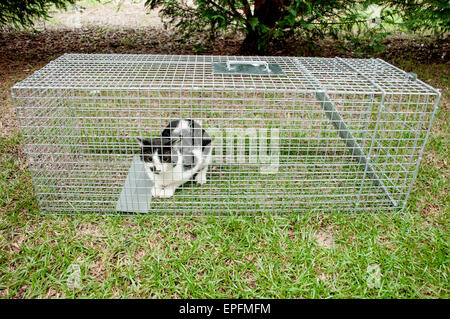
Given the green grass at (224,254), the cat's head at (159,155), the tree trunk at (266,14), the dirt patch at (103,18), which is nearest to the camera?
the green grass at (224,254)

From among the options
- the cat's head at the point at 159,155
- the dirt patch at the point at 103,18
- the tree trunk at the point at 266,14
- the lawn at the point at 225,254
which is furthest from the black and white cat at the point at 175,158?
the dirt patch at the point at 103,18

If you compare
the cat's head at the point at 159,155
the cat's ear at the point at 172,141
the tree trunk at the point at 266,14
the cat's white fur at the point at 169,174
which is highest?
the tree trunk at the point at 266,14

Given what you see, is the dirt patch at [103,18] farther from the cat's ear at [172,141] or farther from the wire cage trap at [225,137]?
the cat's ear at [172,141]

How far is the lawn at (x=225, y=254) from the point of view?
6.82 ft

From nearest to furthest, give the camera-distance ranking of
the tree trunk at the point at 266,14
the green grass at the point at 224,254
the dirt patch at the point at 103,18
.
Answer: the green grass at the point at 224,254 → the tree trunk at the point at 266,14 → the dirt patch at the point at 103,18

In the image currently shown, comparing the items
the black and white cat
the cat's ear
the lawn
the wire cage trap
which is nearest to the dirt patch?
the wire cage trap

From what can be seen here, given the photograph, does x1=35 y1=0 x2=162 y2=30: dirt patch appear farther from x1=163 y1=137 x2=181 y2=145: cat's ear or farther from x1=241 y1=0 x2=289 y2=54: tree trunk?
x1=163 y1=137 x2=181 y2=145: cat's ear

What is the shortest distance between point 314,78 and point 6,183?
2.77m

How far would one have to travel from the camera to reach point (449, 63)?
6.07 m

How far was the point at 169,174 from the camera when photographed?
2828 millimetres

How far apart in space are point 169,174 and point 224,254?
869 mm

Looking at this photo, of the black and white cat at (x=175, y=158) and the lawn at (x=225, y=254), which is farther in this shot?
the black and white cat at (x=175, y=158)

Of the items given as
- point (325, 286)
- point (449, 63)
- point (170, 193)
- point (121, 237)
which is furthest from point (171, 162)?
point (449, 63)
